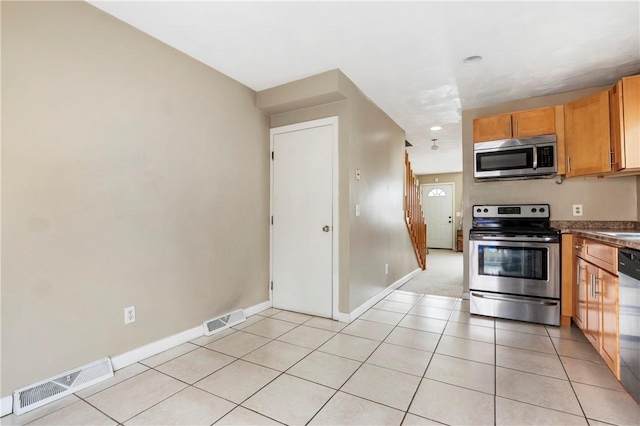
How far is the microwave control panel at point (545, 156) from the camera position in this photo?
10.7ft

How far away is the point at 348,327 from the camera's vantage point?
302 centimetres

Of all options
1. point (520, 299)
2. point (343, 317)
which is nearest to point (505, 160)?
point (520, 299)

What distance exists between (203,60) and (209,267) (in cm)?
190

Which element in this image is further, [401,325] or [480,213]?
[480,213]

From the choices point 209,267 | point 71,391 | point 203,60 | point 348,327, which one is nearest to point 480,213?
point 348,327

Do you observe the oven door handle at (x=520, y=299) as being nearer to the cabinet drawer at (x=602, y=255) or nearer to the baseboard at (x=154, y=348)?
the cabinet drawer at (x=602, y=255)

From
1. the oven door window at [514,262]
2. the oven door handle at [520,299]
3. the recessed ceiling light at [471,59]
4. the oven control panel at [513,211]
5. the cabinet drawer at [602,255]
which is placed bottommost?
the oven door handle at [520,299]

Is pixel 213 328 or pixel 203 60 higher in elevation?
pixel 203 60

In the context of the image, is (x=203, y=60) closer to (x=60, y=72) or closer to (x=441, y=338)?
(x=60, y=72)

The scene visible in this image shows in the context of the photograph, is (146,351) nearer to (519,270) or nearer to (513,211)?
(519,270)

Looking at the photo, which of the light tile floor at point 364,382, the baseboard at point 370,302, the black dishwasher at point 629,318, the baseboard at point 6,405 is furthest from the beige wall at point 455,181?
the baseboard at point 6,405

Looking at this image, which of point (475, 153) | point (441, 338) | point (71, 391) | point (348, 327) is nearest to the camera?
point (71, 391)

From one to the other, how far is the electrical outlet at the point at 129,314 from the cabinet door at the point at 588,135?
167 inches

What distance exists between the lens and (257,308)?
3.44 meters
